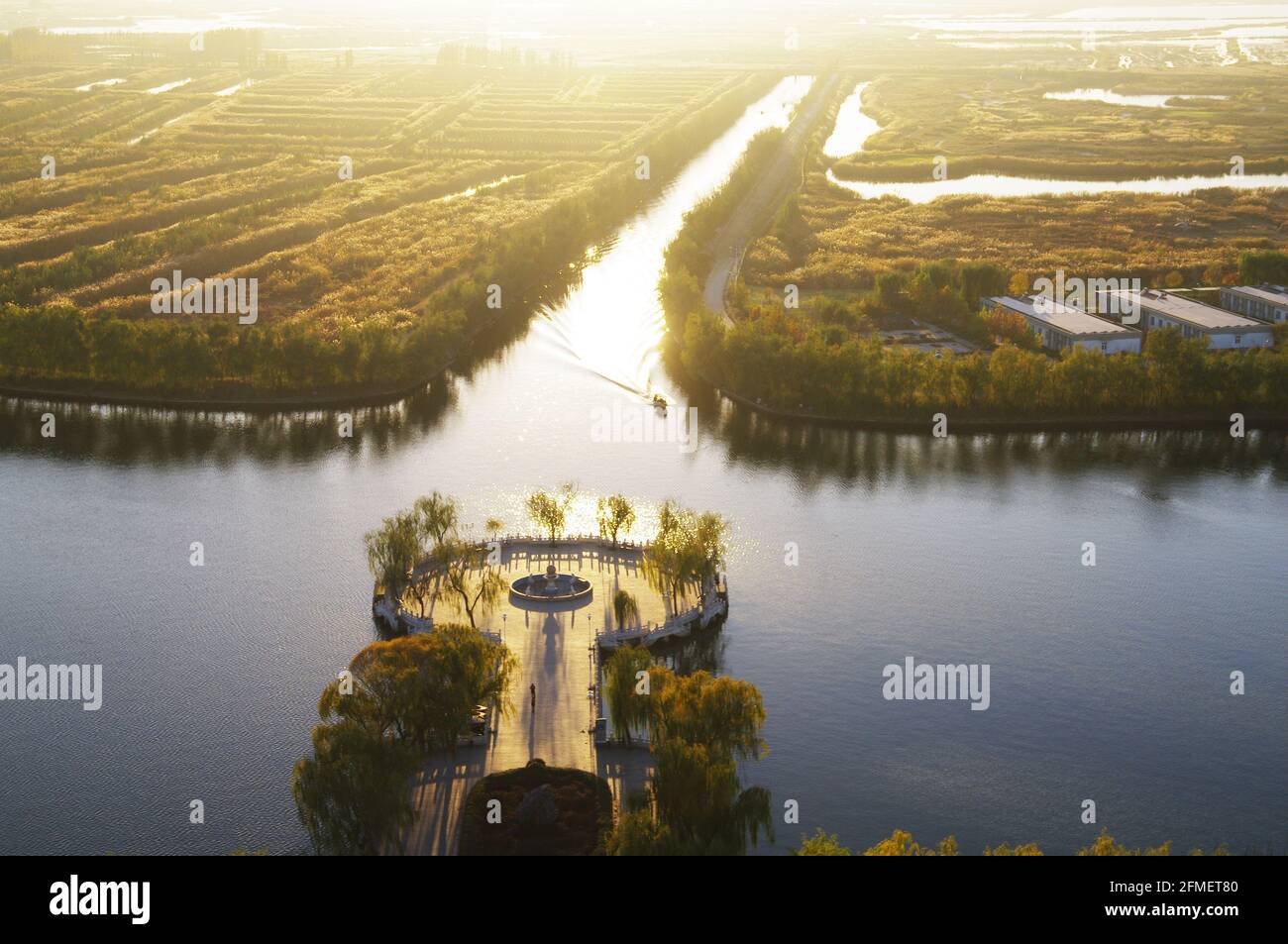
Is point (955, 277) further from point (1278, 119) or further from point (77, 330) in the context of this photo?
point (1278, 119)

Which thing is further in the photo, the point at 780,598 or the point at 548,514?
the point at 548,514

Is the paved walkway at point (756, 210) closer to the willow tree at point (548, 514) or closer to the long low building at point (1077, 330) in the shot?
the long low building at point (1077, 330)

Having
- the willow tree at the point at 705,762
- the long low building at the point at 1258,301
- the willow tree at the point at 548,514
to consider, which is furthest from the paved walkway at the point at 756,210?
the willow tree at the point at 705,762

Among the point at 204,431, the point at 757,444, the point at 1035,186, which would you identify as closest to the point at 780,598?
the point at 757,444

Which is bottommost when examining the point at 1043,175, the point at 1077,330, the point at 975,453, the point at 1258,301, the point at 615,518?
the point at 615,518

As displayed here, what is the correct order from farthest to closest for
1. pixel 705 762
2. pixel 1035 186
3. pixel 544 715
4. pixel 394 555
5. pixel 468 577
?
pixel 1035 186
pixel 468 577
pixel 394 555
pixel 544 715
pixel 705 762

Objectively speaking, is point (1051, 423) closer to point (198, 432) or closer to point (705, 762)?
point (198, 432)

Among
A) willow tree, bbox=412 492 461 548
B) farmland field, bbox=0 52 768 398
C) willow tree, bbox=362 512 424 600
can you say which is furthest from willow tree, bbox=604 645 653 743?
farmland field, bbox=0 52 768 398
